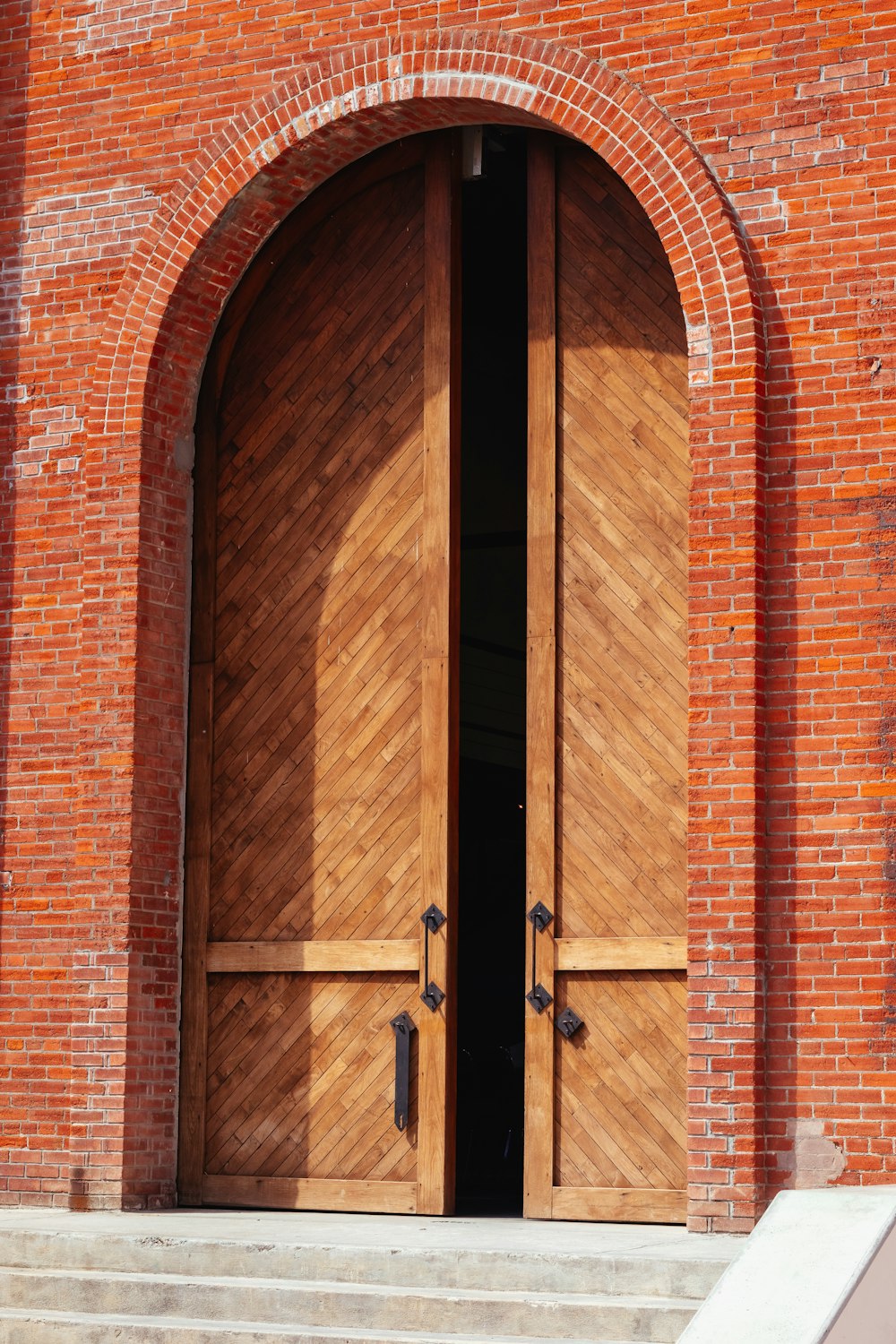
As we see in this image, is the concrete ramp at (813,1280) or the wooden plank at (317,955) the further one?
the wooden plank at (317,955)

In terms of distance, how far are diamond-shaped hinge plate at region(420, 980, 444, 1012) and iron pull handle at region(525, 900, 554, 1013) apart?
0.44m

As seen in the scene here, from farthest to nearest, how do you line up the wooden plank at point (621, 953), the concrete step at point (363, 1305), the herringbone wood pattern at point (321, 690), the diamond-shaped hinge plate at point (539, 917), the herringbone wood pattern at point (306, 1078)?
the herringbone wood pattern at point (321, 690), the herringbone wood pattern at point (306, 1078), the diamond-shaped hinge plate at point (539, 917), the wooden plank at point (621, 953), the concrete step at point (363, 1305)

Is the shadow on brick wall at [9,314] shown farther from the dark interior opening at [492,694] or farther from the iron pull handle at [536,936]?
the dark interior opening at [492,694]

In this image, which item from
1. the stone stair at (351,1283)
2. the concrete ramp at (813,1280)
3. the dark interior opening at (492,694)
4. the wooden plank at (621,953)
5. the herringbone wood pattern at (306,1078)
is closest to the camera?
the concrete ramp at (813,1280)

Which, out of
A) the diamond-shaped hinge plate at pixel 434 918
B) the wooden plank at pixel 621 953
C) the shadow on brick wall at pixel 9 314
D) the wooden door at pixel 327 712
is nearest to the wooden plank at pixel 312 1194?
the wooden door at pixel 327 712

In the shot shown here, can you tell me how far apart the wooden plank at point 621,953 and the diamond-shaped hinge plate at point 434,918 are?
1.86ft

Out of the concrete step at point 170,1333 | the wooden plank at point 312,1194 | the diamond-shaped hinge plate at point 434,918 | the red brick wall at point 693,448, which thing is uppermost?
the red brick wall at point 693,448

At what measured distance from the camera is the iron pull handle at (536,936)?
316 inches

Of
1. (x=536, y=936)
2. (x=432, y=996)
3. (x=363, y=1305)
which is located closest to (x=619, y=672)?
(x=536, y=936)

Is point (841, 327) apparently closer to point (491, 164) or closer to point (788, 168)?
point (788, 168)

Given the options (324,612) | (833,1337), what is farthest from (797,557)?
(833,1337)

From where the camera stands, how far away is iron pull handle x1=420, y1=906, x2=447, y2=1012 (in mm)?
8281

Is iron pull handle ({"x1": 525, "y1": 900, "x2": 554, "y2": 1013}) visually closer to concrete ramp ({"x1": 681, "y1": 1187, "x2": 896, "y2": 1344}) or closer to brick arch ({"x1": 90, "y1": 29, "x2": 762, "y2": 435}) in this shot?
concrete ramp ({"x1": 681, "y1": 1187, "x2": 896, "y2": 1344})

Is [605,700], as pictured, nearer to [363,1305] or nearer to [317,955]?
[317,955]
